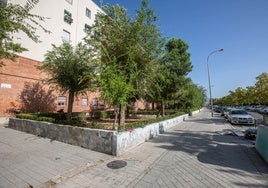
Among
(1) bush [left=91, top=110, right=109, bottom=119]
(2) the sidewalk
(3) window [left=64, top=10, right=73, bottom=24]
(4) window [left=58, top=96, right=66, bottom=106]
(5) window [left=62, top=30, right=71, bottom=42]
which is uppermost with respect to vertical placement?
(3) window [left=64, top=10, right=73, bottom=24]

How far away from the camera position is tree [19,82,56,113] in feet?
49.1

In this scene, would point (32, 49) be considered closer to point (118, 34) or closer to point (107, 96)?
point (118, 34)

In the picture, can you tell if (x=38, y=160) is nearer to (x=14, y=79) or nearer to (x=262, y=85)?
(x=14, y=79)

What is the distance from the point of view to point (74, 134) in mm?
7387

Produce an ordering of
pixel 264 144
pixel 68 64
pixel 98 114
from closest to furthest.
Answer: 1. pixel 264 144
2. pixel 68 64
3. pixel 98 114

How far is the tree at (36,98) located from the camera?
14977mm

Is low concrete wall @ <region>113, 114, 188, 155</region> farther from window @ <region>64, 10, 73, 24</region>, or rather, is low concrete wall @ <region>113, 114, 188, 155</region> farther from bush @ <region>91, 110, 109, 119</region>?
window @ <region>64, 10, 73, 24</region>

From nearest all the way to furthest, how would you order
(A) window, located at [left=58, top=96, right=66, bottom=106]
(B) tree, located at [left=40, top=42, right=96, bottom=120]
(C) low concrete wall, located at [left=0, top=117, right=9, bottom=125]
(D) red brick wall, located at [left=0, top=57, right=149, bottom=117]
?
(B) tree, located at [left=40, top=42, right=96, bottom=120] → (C) low concrete wall, located at [left=0, top=117, right=9, bottom=125] → (D) red brick wall, located at [left=0, top=57, right=149, bottom=117] → (A) window, located at [left=58, top=96, right=66, bottom=106]

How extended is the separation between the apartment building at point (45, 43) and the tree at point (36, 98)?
1.60 feet

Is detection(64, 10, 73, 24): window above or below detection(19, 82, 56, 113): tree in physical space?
above

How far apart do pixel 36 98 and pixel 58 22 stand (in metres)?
9.51

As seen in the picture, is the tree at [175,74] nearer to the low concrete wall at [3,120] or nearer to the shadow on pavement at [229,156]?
the shadow on pavement at [229,156]

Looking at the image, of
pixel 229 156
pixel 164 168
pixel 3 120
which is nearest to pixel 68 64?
pixel 3 120

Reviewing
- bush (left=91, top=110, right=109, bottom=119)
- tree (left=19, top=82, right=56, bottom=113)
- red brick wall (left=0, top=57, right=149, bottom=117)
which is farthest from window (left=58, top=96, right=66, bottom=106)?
bush (left=91, top=110, right=109, bottom=119)
